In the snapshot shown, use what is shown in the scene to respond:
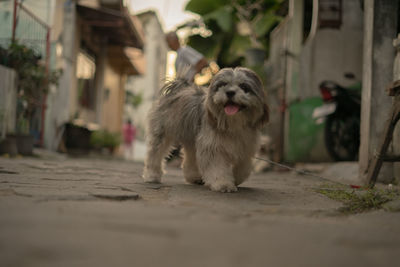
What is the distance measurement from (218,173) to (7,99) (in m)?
6.03

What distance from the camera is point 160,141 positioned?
191 inches

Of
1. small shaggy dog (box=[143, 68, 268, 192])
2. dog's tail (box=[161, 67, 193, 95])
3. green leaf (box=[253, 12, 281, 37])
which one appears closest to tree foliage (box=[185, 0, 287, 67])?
green leaf (box=[253, 12, 281, 37])

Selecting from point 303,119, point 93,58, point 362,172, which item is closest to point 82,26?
point 93,58

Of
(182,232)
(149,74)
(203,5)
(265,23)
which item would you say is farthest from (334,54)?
(149,74)

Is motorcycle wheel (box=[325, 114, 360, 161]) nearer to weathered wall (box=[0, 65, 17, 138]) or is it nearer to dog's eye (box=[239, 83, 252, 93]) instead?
dog's eye (box=[239, 83, 252, 93])

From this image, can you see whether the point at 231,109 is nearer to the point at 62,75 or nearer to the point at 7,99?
the point at 7,99

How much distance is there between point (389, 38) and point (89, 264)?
201 inches

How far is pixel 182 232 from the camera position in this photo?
200 centimetres

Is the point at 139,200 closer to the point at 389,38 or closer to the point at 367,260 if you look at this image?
the point at 367,260

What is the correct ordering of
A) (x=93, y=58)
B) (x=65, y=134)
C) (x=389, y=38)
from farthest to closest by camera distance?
(x=93, y=58) → (x=65, y=134) → (x=389, y=38)

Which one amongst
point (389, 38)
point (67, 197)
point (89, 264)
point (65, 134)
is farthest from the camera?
point (65, 134)

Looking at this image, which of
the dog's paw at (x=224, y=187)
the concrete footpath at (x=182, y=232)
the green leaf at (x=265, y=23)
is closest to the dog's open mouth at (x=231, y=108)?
the dog's paw at (x=224, y=187)

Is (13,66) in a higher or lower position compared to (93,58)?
lower

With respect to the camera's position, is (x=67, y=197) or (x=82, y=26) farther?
(x=82, y=26)
